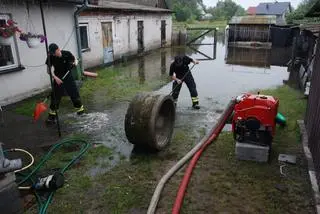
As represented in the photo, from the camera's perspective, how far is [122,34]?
54.3 feet

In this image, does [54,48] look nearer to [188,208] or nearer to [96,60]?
[188,208]

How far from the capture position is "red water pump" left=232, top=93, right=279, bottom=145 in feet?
15.9

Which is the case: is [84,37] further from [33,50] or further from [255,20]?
[255,20]

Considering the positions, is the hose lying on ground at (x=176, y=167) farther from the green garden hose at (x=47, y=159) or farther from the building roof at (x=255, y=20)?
the building roof at (x=255, y=20)

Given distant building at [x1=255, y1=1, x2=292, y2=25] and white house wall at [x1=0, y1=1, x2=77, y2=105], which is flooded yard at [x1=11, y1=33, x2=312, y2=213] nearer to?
white house wall at [x1=0, y1=1, x2=77, y2=105]

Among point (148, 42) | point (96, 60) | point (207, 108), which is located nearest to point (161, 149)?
point (207, 108)

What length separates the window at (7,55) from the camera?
315 inches

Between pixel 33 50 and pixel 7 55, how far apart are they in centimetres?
85

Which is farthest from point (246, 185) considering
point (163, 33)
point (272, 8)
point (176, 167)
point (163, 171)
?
point (272, 8)

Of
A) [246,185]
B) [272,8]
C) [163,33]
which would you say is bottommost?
[246,185]

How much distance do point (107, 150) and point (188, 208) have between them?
2269 mm

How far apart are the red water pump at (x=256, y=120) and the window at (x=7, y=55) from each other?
660 cm

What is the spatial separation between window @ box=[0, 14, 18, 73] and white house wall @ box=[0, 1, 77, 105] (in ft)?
0.45

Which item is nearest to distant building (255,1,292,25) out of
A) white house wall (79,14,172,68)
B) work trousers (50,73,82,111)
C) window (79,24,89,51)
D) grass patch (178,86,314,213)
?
white house wall (79,14,172,68)
